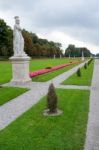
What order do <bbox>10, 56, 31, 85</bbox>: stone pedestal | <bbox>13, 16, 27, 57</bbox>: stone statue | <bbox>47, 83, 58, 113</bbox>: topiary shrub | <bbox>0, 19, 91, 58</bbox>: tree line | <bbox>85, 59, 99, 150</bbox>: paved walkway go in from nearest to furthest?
<bbox>85, 59, 99, 150</bbox>: paved walkway < <bbox>47, 83, 58, 113</bbox>: topiary shrub < <bbox>10, 56, 31, 85</bbox>: stone pedestal < <bbox>13, 16, 27, 57</bbox>: stone statue < <bbox>0, 19, 91, 58</bbox>: tree line

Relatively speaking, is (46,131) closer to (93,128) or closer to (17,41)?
(93,128)

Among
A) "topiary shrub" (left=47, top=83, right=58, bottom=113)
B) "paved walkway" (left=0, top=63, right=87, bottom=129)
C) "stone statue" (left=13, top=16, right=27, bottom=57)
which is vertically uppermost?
"stone statue" (left=13, top=16, right=27, bottom=57)

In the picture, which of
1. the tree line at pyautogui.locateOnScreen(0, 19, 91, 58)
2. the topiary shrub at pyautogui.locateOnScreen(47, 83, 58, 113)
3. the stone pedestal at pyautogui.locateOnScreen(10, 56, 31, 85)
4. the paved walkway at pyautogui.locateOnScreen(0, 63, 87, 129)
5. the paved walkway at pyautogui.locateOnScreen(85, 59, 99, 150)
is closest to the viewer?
the paved walkway at pyautogui.locateOnScreen(85, 59, 99, 150)

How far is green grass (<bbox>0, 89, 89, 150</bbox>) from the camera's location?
19.1ft

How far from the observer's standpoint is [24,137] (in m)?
6.36

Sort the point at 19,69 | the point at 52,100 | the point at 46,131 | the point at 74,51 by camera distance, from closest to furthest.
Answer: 1. the point at 46,131
2. the point at 52,100
3. the point at 19,69
4. the point at 74,51

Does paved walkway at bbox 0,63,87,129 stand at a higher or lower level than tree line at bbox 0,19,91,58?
lower

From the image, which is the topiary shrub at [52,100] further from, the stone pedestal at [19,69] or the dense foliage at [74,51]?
the dense foliage at [74,51]

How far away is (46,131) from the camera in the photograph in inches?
267

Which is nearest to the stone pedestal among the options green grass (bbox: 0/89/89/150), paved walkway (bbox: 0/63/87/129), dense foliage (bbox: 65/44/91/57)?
paved walkway (bbox: 0/63/87/129)

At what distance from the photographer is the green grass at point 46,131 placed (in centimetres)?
583

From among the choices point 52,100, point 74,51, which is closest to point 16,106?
point 52,100

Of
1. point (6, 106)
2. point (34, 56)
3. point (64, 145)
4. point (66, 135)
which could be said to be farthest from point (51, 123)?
point (34, 56)

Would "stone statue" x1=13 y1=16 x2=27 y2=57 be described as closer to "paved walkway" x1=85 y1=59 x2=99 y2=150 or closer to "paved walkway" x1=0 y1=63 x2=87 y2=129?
"paved walkway" x1=0 y1=63 x2=87 y2=129
